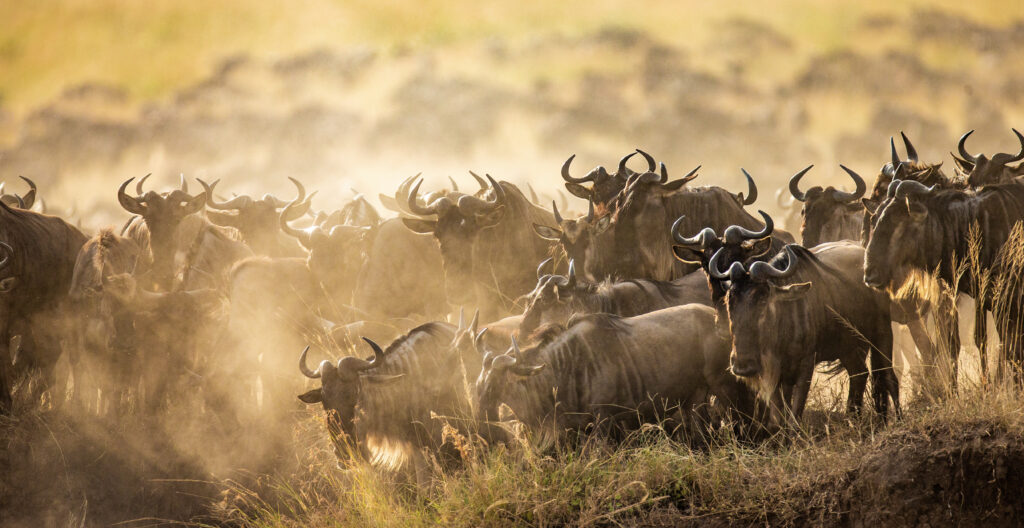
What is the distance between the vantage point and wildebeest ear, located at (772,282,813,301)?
6.34 m

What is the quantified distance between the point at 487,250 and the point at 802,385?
3544mm

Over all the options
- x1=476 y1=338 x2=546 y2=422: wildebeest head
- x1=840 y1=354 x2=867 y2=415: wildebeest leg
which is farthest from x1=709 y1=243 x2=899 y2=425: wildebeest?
x1=476 y1=338 x2=546 y2=422: wildebeest head

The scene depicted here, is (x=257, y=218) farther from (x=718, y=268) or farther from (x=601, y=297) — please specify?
(x=718, y=268)

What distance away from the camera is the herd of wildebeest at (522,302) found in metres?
6.63

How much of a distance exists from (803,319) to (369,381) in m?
3.16

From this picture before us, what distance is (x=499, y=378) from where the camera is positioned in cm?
649

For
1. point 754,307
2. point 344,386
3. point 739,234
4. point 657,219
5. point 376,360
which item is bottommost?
point 344,386

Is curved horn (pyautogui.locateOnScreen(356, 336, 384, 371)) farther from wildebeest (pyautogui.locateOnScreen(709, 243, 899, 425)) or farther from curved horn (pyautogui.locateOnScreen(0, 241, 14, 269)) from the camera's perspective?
curved horn (pyautogui.locateOnScreen(0, 241, 14, 269))

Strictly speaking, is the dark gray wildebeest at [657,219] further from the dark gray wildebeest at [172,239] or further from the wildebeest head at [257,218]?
the wildebeest head at [257,218]

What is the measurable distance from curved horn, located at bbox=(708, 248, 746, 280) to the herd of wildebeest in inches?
0.6

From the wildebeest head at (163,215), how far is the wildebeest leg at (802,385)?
643 centimetres

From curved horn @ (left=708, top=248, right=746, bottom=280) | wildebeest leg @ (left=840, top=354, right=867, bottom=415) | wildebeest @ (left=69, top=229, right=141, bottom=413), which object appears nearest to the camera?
curved horn @ (left=708, top=248, right=746, bottom=280)

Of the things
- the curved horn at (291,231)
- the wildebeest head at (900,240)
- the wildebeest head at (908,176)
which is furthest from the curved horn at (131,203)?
the wildebeest head at (900,240)

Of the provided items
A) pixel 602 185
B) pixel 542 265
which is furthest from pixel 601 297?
pixel 602 185
